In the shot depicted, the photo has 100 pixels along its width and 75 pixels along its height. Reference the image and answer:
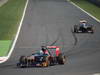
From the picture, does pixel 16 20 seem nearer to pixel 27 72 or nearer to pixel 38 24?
pixel 38 24

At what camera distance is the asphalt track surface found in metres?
23.1

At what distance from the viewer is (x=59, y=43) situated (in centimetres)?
3344

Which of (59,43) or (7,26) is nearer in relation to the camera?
(59,43)

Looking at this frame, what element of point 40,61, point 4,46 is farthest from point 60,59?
point 4,46

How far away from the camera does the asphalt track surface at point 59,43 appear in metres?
23.1

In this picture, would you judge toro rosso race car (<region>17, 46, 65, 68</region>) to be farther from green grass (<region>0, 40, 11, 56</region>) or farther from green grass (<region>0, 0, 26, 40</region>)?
green grass (<region>0, 0, 26, 40</region>)

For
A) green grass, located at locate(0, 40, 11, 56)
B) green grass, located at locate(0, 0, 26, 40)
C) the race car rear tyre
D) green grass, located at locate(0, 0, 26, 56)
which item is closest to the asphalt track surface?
the race car rear tyre

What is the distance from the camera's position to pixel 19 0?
274ft

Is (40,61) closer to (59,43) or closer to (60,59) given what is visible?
(60,59)

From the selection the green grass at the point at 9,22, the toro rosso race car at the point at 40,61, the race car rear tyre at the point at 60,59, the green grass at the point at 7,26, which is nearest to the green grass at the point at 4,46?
the green grass at the point at 7,26

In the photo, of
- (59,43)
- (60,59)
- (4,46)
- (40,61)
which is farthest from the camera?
→ (59,43)

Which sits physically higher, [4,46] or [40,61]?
[4,46]

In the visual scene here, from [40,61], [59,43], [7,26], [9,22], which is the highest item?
[9,22]

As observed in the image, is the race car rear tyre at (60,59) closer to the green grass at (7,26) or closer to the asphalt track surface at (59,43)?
the asphalt track surface at (59,43)
